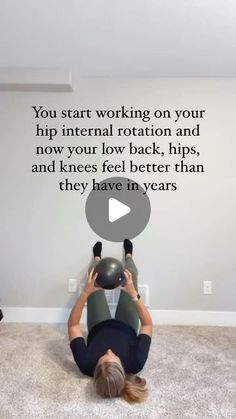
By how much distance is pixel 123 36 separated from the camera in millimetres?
1950

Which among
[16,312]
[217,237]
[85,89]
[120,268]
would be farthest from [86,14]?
[16,312]

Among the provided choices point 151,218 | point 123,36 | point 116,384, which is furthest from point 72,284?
point 123,36

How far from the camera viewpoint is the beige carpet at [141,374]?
1.52 meters

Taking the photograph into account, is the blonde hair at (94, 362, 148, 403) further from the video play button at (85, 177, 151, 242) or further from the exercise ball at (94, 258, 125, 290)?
the video play button at (85, 177, 151, 242)

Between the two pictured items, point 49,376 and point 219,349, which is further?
point 219,349

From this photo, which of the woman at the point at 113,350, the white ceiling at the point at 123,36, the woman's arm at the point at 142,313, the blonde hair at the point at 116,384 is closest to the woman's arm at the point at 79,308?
the woman at the point at 113,350

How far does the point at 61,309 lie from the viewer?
2.63 meters

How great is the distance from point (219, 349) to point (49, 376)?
1.16m

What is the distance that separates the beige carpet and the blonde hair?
0.16 ft

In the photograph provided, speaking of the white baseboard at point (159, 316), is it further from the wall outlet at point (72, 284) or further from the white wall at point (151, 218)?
the wall outlet at point (72, 284)

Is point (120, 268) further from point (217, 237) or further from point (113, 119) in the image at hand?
point (113, 119)

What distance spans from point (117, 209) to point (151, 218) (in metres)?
0.30

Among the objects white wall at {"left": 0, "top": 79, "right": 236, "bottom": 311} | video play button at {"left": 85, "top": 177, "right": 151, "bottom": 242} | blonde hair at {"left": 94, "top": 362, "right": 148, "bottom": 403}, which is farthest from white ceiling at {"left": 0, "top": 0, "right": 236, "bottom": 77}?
blonde hair at {"left": 94, "top": 362, "right": 148, "bottom": 403}

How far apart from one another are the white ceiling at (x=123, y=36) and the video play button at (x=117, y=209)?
0.90 meters
